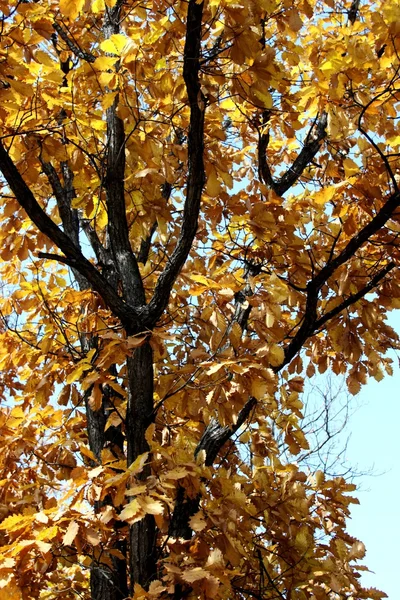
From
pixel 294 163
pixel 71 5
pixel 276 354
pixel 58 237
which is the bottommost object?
pixel 276 354

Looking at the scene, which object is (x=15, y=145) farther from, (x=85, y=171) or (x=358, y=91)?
(x=358, y=91)

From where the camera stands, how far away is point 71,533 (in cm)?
187

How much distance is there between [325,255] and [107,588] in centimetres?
200

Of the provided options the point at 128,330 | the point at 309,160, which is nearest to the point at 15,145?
the point at 128,330

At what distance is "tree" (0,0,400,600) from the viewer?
2213mm

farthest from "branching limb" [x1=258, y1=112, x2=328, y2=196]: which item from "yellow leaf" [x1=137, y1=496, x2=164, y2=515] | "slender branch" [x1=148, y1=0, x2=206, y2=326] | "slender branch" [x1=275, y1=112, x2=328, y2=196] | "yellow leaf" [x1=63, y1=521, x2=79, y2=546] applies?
"yellow leaf" [x1=63, y1=521, x2=79, y2=546]

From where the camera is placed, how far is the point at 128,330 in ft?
8.45

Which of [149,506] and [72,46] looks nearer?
[149,506]

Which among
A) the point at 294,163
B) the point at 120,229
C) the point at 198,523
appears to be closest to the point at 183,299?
the point at 120,229

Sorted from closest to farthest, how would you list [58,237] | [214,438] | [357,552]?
[58,237], [357,552], [214,438]

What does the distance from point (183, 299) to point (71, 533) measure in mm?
1873

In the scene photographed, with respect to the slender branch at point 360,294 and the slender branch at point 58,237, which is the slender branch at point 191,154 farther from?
the slender branch at point 360,294

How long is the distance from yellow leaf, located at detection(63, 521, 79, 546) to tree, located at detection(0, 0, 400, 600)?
2 cm

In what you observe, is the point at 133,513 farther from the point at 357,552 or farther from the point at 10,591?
the point at 357,552
